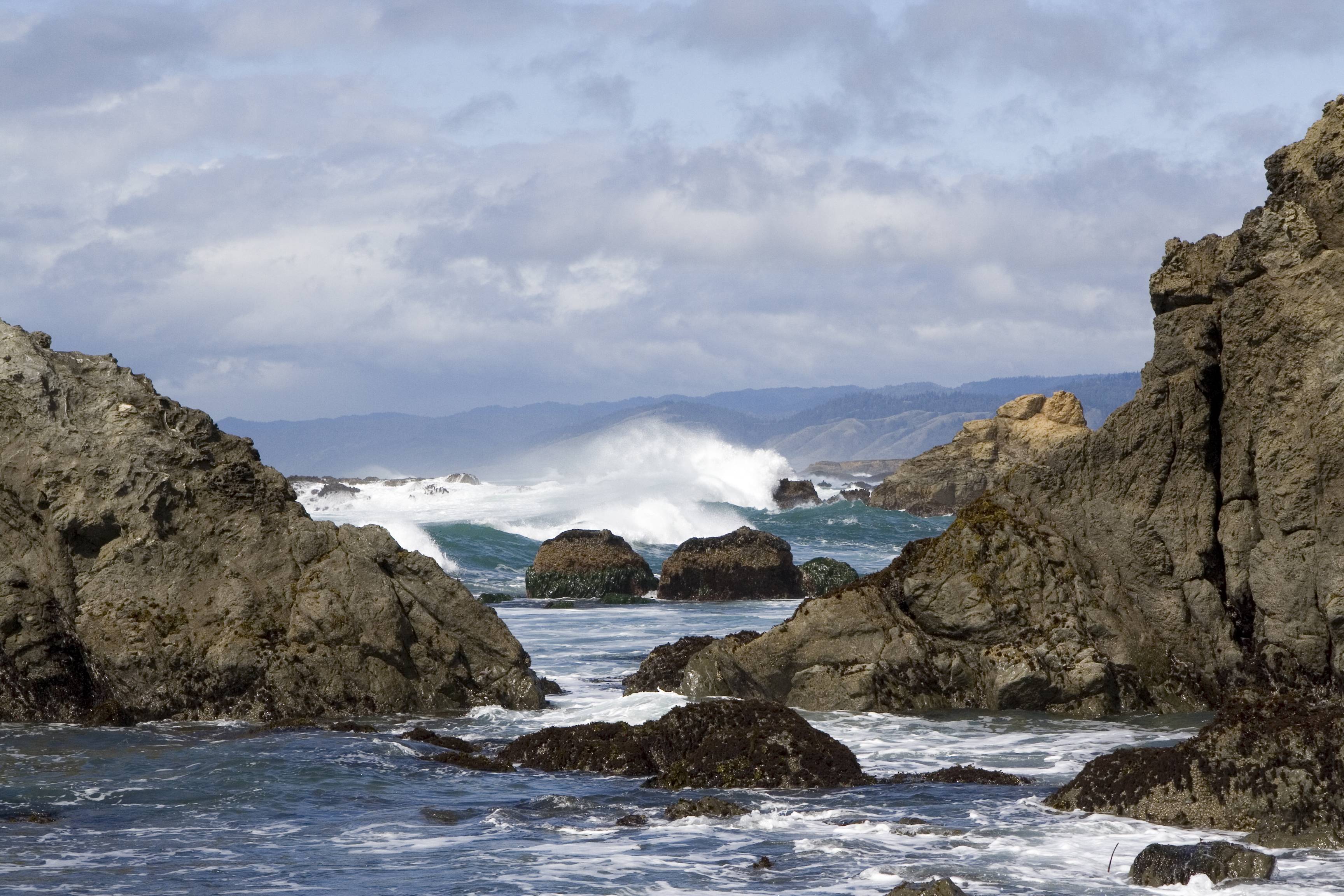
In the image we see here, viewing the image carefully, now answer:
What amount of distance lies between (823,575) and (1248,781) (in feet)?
59.8

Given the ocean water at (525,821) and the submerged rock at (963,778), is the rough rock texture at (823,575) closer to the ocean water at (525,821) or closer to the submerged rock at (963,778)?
the ocean water at (525,821)

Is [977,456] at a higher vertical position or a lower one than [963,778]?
higher

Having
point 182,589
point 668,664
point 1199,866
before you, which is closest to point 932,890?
point 1199,866

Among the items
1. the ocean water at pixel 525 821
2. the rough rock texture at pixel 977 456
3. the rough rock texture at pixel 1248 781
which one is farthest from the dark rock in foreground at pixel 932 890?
the rough rock texture at pixel 977 456

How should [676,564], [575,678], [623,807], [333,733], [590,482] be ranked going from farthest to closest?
[590,482] < [676,564] < [575,678] < [333,733] < [623,807]

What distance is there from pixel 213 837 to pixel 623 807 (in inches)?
101

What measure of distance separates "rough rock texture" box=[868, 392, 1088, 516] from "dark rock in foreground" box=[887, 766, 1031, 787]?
168ft

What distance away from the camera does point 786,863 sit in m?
8.23

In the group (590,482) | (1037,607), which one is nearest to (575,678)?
(1037,607)

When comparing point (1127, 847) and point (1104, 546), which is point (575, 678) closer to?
point (1104, 546)

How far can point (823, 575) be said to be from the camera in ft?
88.6

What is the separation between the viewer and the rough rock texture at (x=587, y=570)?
27.7 meters

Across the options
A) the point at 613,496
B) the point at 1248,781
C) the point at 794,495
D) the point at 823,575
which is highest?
the point at 794,495

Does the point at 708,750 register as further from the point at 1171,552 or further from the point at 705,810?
the point at 1171,552
